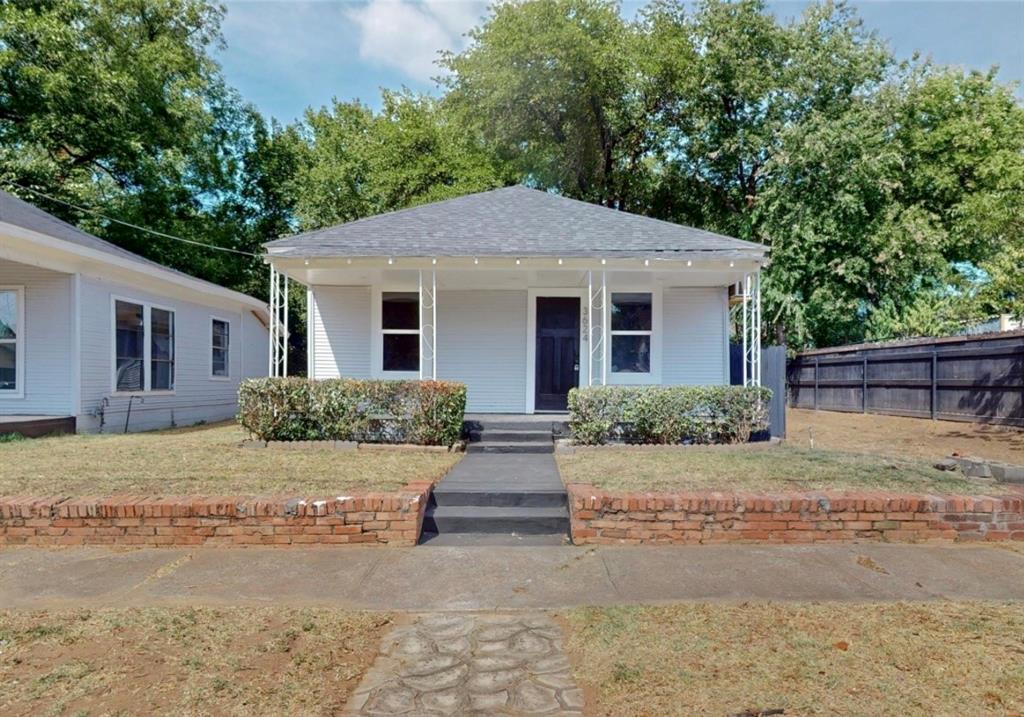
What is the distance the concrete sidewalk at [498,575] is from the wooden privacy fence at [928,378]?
7012 mm

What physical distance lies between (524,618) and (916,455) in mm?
6969

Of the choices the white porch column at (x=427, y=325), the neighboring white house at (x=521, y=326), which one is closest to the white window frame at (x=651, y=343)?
the neighboring white house at (x=521, y=326)

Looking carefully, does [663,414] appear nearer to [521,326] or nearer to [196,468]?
[521,326]

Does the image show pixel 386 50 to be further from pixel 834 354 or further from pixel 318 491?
pixel 318 491

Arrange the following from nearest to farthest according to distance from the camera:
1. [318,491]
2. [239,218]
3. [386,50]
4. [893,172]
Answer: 1. [318,491]
2. [893,172]
3. [386,50]
4. [239,218]

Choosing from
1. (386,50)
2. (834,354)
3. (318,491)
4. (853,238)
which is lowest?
(318,491)

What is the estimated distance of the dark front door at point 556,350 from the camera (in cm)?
1083

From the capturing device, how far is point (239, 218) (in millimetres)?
24359

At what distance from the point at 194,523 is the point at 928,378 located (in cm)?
1284

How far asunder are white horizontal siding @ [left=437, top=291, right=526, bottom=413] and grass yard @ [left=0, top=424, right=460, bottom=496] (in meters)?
3.22

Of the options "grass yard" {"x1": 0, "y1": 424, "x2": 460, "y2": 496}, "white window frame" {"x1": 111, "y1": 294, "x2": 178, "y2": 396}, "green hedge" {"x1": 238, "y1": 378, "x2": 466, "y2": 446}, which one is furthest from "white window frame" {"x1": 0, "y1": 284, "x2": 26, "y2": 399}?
"green hedge" {"x1": 238, "y1": 378, "x2": 466, "y2": 446}

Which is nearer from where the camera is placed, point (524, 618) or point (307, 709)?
point (307, 709)

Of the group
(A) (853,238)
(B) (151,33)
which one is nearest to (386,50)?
(B) (151,33)

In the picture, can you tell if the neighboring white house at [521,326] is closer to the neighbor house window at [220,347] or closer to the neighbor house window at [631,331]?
the neighbor house window at [631,331]
